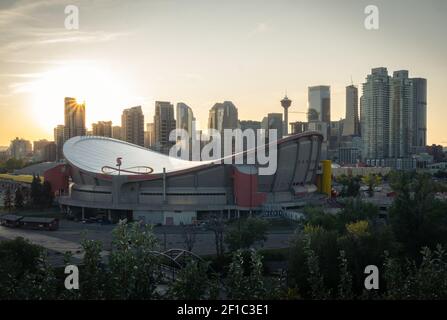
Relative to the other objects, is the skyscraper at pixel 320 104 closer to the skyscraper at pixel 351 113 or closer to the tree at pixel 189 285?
the skyscraper at pixel 351 113

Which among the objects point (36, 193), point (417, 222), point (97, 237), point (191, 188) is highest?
point (417, 222)

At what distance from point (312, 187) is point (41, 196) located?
985 inches

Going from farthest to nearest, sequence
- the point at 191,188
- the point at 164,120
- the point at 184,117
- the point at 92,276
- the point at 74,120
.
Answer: the point at 74,120, the point at 184,117, the point at 164,120, the point at 191,188, the point at 92,276

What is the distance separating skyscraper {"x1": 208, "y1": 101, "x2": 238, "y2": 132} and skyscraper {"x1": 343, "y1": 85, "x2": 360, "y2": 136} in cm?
6163

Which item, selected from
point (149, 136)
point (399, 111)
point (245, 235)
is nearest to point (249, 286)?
point (245, 235)

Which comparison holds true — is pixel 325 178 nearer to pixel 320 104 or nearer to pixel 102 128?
pixel 102 128

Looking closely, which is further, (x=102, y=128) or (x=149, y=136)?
(x=149, y=136)

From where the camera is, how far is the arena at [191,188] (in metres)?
36.9

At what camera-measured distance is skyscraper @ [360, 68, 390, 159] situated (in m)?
106

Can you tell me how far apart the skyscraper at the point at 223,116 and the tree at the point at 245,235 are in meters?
71.9

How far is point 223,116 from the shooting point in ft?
318

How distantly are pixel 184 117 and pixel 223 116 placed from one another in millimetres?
7923
